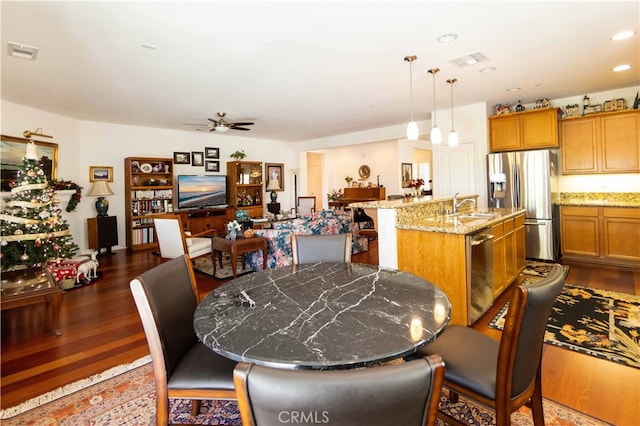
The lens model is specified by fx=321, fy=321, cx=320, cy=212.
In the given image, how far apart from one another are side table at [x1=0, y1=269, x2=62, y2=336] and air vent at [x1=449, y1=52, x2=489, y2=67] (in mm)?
4545

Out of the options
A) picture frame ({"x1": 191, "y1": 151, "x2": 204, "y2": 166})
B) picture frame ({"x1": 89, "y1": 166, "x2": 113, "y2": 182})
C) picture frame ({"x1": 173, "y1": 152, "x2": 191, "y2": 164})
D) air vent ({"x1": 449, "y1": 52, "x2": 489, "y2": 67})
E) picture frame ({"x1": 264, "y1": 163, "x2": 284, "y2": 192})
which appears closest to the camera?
air vent ({"x1": 449, "y1": 52, "x2": 489, "y2": 67})

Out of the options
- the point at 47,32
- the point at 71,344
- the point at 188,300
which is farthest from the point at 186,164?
the point at 188,300

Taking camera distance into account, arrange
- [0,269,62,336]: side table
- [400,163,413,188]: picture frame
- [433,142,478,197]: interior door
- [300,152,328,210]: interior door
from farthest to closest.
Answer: [300,152,328,210]: interior door
[400,163,413,188]: picture frame
[433,142,478,197]: interior door
[0,269,62,336]: side table

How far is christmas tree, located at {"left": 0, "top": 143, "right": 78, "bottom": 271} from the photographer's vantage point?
11.7 ft

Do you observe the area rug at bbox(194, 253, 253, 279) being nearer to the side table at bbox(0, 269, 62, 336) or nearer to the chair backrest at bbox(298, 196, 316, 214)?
the side table at bbox(0, 269, 62, 336)

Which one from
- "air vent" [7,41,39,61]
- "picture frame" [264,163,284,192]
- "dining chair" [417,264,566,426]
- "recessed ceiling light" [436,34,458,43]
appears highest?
"air vent" [7,41,39,61]

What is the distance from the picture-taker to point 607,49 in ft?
10.9

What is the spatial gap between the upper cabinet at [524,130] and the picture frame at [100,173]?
7.22 m

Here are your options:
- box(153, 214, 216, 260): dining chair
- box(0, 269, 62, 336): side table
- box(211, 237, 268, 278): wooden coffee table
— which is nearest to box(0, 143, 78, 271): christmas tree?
box(0, 269, 62, 336): side table

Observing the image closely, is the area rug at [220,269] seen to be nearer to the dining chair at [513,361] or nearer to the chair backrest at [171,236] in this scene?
the chair backrest at [171,236]

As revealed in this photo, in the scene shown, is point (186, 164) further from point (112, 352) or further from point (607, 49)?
point (607, 49)

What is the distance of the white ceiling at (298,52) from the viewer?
8.10 ft

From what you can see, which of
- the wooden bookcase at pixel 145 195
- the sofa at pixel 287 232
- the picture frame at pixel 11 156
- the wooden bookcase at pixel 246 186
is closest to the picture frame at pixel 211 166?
the wooden bookcase at pixel 246 186

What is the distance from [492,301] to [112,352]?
341 centimetres
